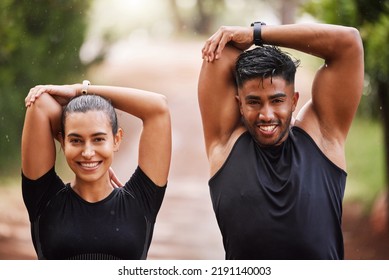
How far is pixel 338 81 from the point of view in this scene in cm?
186

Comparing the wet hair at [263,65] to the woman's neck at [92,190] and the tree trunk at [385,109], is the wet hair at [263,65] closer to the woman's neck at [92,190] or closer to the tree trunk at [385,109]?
the woman's neck at [92,190]

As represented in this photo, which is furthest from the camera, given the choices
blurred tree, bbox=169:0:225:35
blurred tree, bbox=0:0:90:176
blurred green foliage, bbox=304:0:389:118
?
blurred tree, bbox=169:0:225:35

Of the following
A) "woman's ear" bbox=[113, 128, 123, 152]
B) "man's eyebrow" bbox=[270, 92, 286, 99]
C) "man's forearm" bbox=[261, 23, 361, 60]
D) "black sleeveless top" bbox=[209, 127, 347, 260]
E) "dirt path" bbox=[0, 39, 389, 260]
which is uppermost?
"dirt path" bbox=[0, 39, 389, 260]

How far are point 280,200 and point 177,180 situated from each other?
2142mm

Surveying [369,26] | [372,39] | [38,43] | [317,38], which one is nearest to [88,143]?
[317,38]

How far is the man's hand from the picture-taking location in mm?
1861

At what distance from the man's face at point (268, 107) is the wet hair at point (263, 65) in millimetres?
15

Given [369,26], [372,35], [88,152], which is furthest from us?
[372,35]

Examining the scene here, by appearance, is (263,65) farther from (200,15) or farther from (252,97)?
(200,15)

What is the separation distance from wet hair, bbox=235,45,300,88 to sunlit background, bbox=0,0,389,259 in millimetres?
912

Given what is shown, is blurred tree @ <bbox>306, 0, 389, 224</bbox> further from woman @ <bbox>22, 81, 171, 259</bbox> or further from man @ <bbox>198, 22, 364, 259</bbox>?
woman @ <bbox>22, 81, 171, 259</bbox>

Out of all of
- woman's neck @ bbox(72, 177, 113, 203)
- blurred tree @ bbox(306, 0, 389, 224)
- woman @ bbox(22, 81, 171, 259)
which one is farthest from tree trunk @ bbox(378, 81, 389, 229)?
woman's neck @ bbox(72, 177, 113, 203)

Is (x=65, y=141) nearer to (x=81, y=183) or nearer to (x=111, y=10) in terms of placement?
(x=81, y=183)

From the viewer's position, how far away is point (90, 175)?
1.83m
